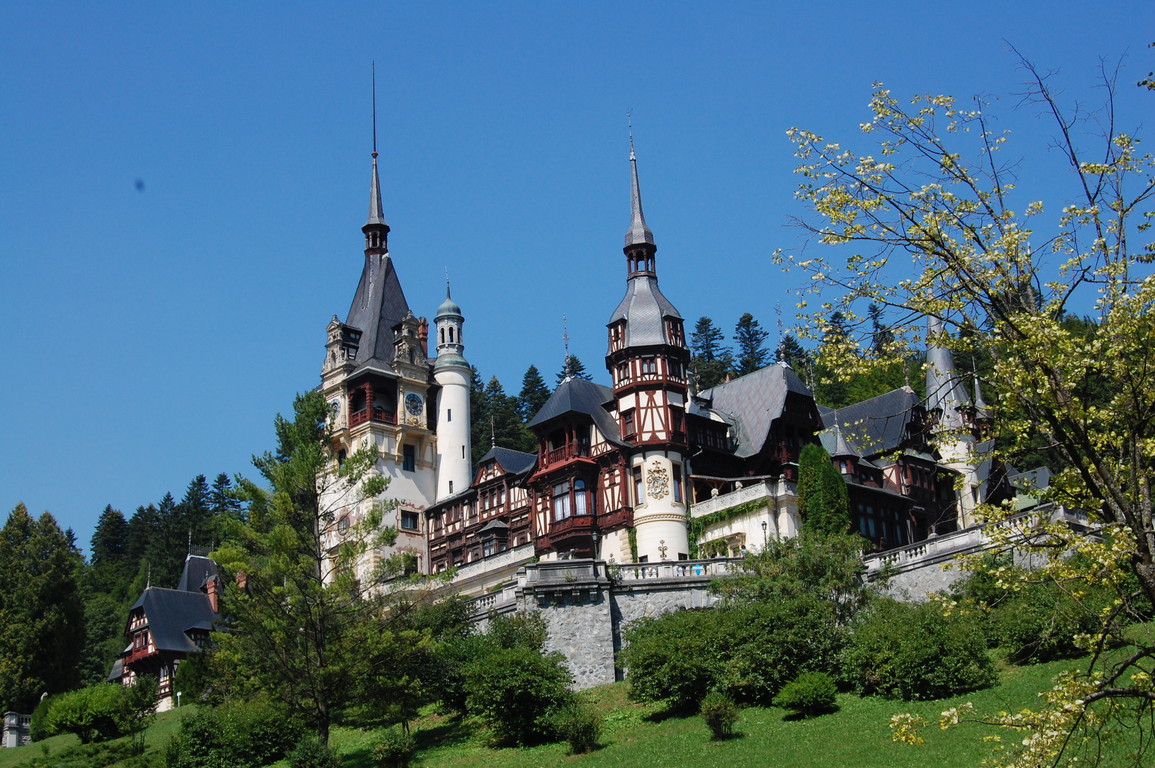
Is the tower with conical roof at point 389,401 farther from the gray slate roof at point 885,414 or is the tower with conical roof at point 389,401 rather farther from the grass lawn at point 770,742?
the grass lawn at point 770,742

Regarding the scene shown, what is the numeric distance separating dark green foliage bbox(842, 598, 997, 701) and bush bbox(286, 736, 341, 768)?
13.5 meters

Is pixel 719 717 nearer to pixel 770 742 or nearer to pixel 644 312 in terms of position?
pixel 770 742

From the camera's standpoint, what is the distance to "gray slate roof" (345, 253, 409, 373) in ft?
236

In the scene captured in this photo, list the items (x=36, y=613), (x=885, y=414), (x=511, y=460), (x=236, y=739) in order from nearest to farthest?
(x=236, y=739), (x=36, y=613), (x=885, y=414), (x=511, y=460)

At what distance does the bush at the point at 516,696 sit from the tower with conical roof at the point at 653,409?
17.9m

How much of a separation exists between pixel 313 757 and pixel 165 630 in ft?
134

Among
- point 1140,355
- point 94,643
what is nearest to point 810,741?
point 1140,355

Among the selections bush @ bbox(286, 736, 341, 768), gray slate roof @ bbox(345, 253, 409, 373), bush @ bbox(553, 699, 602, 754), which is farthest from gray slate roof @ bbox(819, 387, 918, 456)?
bush @ bbox(286, 736, 341, 768)

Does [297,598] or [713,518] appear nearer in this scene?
[297,598]

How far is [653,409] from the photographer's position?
178 ft

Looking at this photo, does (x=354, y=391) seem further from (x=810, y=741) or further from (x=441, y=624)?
(x=810, y=741)

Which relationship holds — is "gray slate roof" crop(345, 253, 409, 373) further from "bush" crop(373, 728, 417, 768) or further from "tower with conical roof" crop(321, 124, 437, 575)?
"bush" crop(373, 728, 417, 768)

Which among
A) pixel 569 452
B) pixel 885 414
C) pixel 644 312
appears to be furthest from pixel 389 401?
pixel 885 414

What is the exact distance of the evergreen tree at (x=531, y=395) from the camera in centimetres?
9925
